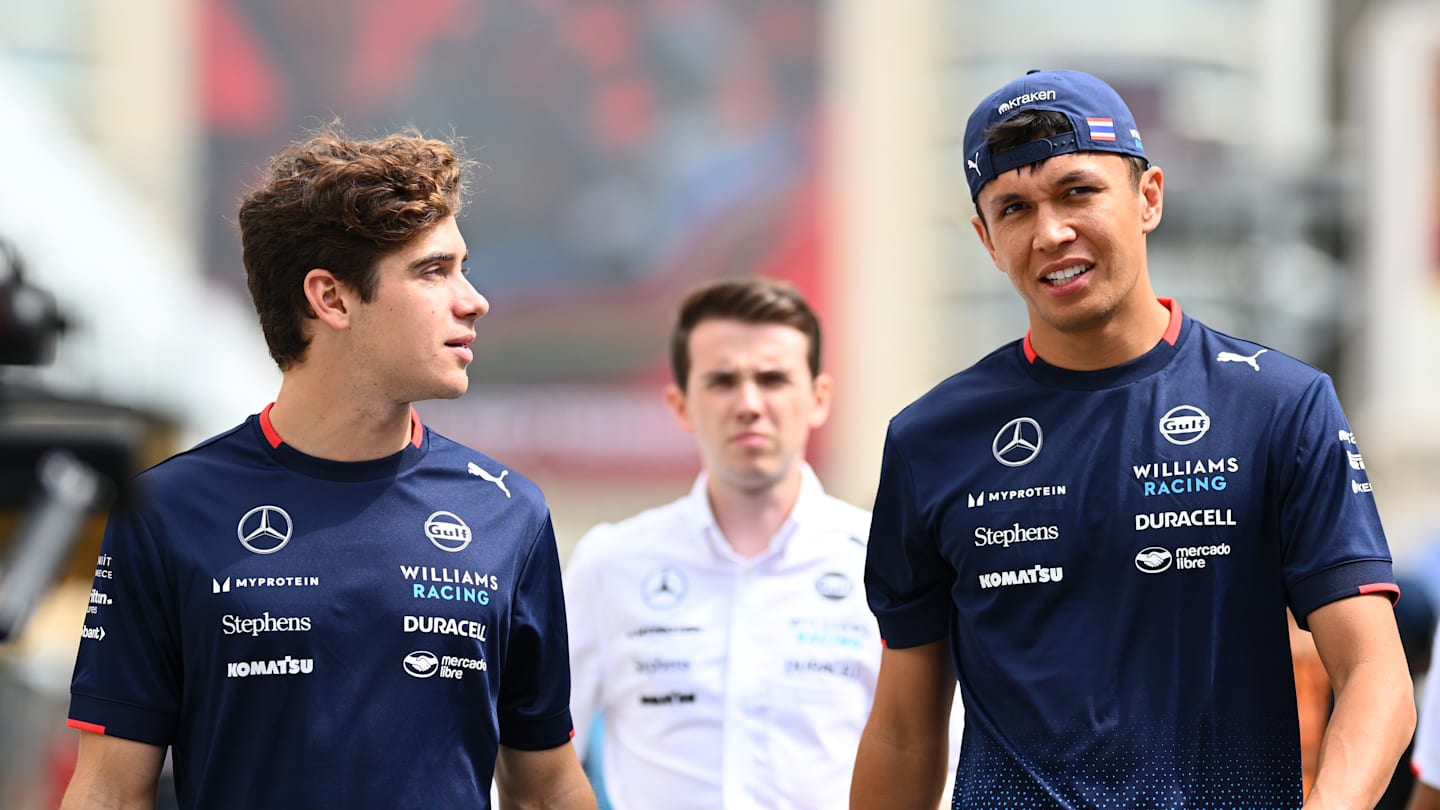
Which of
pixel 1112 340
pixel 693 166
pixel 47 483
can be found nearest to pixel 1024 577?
pixel 1112 340

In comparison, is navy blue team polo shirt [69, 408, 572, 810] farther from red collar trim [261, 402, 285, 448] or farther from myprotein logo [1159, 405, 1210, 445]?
myprotein logo [1159, 405, 1210, 445]

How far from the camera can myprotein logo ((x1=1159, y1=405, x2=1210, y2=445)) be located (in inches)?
140

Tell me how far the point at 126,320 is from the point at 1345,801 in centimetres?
464

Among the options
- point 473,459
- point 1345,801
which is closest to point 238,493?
point 473,459

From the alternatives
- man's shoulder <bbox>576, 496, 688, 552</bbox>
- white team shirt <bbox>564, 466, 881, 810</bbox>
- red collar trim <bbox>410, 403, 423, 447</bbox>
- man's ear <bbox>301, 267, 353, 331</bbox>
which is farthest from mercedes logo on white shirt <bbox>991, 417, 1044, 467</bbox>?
man's shoulder <bbox>576, 496, 688, 552</bbox>

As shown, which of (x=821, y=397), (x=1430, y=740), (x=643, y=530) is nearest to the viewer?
(x=1430, y=740)

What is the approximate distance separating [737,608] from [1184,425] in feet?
6.73

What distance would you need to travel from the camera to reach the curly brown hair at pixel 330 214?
372 centimetres

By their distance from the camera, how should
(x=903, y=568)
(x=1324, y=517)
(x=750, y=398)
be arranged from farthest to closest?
1. (x=750, y=398)
2. (x=903, y=568)
3. (x=1324, y=517)

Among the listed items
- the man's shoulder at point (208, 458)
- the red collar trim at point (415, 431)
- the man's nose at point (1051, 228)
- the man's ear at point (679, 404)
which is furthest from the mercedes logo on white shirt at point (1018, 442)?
the man's ear at point (679, 404)

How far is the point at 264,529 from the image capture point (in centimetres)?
364

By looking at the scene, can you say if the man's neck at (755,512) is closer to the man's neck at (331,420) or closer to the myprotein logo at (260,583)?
the man's neck at (331,420)

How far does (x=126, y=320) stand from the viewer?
676 cm

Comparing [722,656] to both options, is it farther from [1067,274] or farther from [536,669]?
[1067,274]
